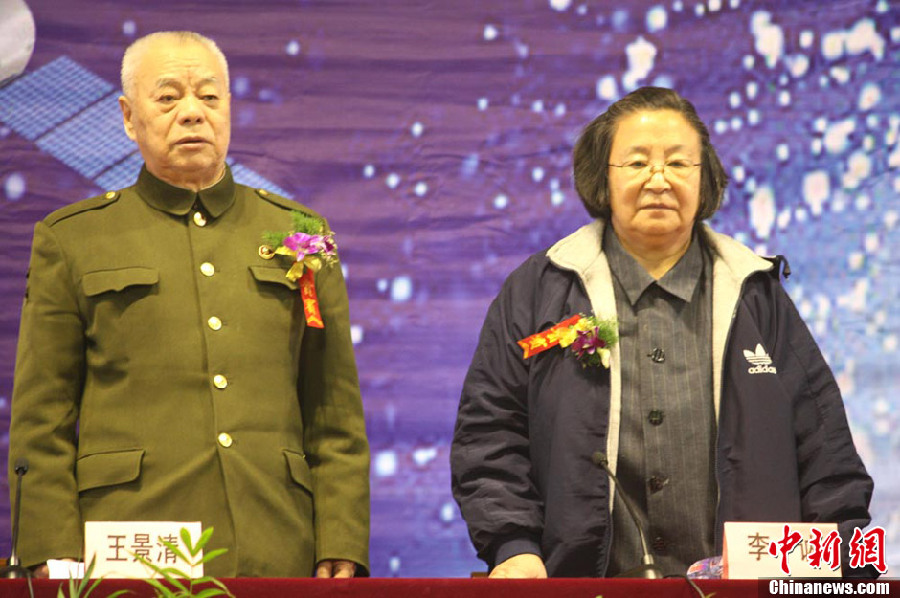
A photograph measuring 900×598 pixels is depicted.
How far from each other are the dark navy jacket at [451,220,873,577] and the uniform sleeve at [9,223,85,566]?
0.71m

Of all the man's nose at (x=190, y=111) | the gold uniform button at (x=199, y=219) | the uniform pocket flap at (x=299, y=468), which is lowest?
the uniform pocket flap at (x=299, y=468)

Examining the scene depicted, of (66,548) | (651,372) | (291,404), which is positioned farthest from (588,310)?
(66,548)

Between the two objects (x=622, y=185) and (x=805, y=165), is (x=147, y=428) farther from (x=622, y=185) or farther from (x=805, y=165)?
(x=805, y=165)

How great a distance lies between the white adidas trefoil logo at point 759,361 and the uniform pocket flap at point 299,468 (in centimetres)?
84

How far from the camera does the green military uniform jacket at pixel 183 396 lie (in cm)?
237

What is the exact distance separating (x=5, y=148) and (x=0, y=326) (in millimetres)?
459

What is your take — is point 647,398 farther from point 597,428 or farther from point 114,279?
point 114,279

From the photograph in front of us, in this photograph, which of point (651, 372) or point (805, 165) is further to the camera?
point (805, 165)

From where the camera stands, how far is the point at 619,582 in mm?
1969

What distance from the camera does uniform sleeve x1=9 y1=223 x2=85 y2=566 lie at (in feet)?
7.56

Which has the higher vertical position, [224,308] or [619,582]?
[224,308]

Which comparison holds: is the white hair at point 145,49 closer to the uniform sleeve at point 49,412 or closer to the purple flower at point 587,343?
the uniform sleeve at point 49,412

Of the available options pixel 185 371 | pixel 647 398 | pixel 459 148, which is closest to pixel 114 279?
pixel 185 371

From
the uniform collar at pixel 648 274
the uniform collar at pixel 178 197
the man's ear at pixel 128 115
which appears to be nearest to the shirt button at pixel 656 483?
the uniform collar at pixel 648 274
